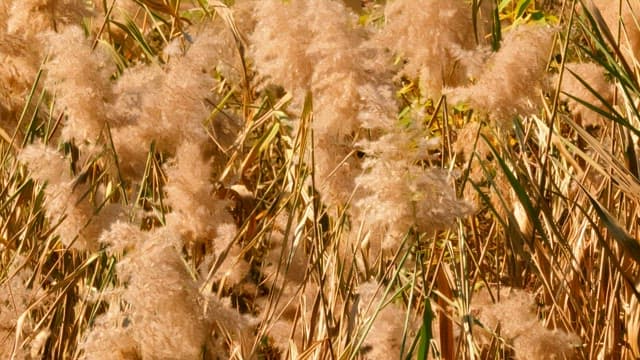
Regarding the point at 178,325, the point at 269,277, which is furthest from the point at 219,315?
the point at 269,277

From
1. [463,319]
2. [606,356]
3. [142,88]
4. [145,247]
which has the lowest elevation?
[606,356]

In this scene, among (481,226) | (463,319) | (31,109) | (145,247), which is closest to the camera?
(145,247)

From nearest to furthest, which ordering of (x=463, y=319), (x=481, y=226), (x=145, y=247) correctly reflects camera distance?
(x=145, y=247), (x=463, y=319), (x=481, y=226)

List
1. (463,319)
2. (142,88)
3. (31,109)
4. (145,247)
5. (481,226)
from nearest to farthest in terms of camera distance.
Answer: (145,247), (463,319), (142,88), (31,109), (481,226)

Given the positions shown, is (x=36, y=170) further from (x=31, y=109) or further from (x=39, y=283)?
(x=39, y=283)

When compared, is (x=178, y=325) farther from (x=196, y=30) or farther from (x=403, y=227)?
(x=196, y=30)

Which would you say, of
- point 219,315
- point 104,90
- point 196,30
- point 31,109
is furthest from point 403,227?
point 196,30

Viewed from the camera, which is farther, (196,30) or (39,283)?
(196,30)

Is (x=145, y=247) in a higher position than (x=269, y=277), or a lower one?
Result: higher

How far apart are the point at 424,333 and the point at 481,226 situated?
1.07 meters

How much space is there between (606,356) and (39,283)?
126 cm

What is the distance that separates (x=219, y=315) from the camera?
176 centimetres

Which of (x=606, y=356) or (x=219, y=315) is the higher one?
(x=219, y=315)

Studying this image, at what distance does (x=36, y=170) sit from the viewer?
6.50 ft
